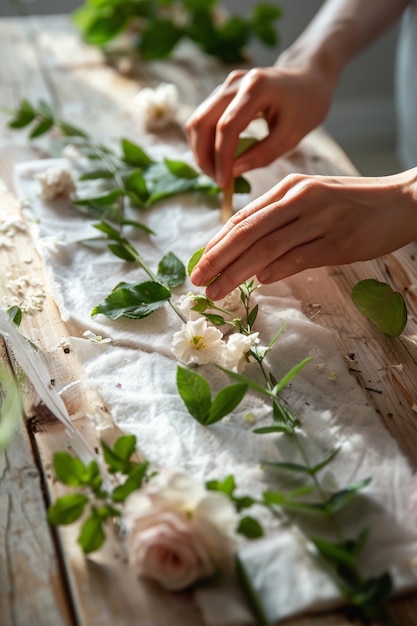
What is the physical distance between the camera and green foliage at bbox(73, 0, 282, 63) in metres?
1.45

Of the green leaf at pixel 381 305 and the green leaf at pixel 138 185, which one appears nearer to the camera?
the green leaf at pixel 381 305

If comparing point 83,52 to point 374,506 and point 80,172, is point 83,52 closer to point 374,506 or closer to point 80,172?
point 80,172

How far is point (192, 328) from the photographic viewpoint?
73 centimetres

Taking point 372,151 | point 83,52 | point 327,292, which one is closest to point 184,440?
point 327,292

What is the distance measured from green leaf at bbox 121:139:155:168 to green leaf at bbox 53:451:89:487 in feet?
1.94

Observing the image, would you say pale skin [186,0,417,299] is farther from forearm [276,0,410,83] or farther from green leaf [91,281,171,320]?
forearm [276,0,410,83]

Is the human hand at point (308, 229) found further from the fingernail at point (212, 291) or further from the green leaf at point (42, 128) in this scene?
the green leaf at point (42, 128)

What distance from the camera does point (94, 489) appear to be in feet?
1.95

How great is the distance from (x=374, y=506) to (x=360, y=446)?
65 mm

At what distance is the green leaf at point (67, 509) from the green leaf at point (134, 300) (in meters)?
0.26

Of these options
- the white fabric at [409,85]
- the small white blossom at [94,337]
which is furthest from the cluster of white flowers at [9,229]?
the white fabric at [409,85]

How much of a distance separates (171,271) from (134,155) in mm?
292

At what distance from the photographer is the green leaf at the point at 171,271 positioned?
2.79 ft

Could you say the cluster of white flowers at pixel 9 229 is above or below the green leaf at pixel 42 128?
below
